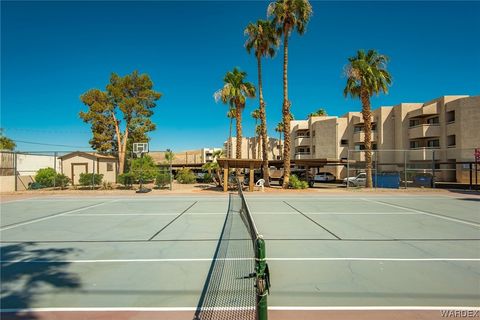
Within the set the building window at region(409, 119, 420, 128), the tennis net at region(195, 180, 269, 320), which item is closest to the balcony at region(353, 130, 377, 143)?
the building window at region(409, 119, 420, 128)

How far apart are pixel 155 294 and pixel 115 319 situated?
0.96 metres

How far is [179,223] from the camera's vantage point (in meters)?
12.6

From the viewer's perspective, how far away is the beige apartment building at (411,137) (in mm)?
38344

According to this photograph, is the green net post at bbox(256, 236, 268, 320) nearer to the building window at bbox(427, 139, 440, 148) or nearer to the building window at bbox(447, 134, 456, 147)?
the building window at bbox(447, 134, 456, 147)

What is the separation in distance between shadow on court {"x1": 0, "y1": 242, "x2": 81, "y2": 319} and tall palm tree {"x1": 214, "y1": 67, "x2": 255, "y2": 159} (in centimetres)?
2867

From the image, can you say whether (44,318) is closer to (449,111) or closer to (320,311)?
(320,311)

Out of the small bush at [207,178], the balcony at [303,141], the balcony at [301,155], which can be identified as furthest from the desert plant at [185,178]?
the balcony at [303,141]

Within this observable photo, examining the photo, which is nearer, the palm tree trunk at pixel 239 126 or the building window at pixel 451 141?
the palm tree trunk at pixel 239 126

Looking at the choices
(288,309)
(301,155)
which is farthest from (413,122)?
(288,309)

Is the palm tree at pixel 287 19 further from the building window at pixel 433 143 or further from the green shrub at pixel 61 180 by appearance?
the building window at pixel 433 143

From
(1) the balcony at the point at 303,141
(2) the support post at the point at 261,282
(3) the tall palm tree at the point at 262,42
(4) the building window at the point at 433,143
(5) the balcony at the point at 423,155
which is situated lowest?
(2) the support post at the point at 261,282

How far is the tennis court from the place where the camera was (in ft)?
16.4

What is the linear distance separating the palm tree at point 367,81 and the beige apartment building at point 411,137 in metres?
2.43

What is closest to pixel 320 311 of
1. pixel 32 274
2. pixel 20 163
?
pixel 32 274
